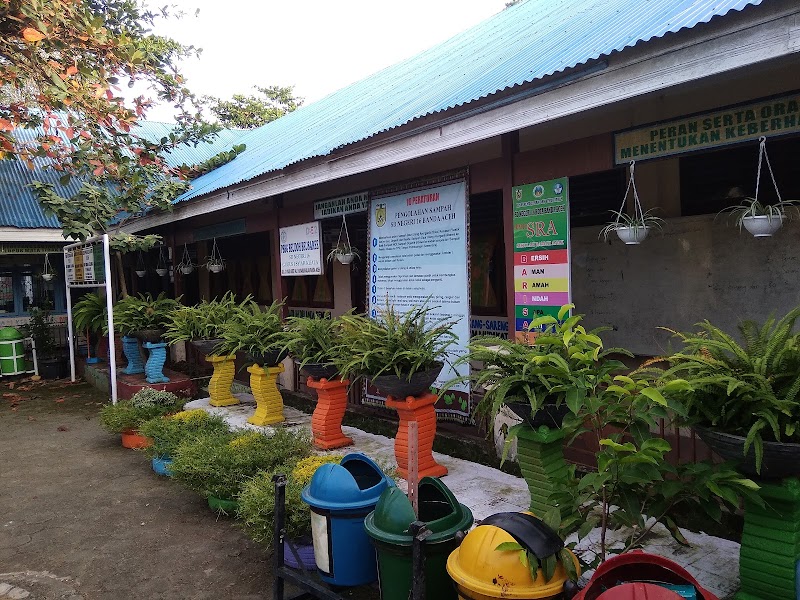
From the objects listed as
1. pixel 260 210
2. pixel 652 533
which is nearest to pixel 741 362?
pixel 652 533

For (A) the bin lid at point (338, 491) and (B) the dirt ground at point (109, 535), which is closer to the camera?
(A) the bin lid at point (338, 491)

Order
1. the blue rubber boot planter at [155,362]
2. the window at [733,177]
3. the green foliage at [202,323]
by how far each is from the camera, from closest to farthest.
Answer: the window at [733,177] < the green foliage at [202,323] < the blue rubber boot planter at [155,362]

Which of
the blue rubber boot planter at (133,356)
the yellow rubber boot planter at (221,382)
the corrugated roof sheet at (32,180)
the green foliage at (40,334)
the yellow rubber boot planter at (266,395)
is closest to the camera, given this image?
the yellow rubber boot planter at (266,395)

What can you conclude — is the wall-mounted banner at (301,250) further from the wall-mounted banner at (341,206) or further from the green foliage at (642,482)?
the green foliage at (642,482)

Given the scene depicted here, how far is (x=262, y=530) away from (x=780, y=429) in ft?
10.5

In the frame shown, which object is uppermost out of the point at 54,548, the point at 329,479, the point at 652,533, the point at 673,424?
the point at 673,424

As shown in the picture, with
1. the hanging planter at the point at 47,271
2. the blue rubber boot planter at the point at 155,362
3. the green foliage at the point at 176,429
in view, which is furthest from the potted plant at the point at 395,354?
the hanging planter at the point at 47,271

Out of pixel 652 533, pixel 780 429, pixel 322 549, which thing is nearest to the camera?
pixel 780 429

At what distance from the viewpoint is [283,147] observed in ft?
31.9

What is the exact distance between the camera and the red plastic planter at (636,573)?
2172 mm

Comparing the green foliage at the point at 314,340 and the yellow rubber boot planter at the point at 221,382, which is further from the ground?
the green foliage at the point at 314,340

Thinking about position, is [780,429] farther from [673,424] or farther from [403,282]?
[403,282]

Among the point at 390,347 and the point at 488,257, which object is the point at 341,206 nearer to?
the point at 488,257

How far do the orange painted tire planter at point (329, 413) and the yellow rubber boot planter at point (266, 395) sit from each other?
1221mm
